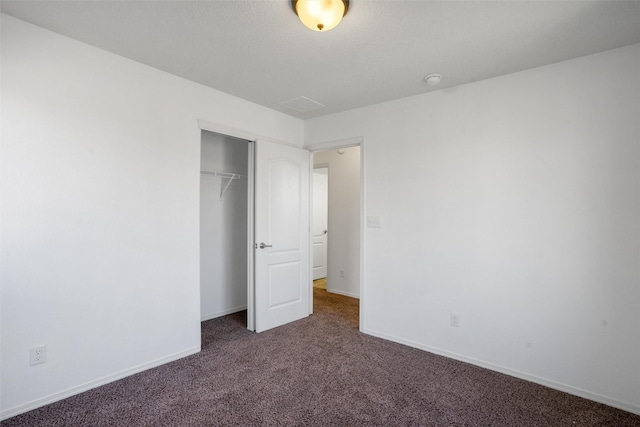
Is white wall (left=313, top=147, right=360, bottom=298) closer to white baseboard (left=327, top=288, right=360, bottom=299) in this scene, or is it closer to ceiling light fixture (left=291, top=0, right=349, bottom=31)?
white baseboard (left=327, top=288, right=360, bottom=299)

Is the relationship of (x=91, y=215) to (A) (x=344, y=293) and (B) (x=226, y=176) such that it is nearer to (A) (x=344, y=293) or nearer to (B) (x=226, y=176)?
(B) (x=226, y=176)

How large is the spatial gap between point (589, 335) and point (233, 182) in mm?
3784

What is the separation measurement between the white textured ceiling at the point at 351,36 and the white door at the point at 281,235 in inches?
41.1

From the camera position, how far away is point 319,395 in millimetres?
2287

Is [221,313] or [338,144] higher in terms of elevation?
[338,144]

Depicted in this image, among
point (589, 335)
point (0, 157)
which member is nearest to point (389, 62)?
point (589, 335)

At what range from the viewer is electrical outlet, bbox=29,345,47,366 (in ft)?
6.78

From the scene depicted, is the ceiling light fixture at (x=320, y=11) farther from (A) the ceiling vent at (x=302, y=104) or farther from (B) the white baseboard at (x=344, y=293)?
(B) the white baseboard at (x=344, y=293)

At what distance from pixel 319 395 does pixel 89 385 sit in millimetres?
1643

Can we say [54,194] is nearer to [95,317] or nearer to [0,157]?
[0,157]

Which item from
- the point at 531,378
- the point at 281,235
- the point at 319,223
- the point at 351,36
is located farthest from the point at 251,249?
the point at 319,223

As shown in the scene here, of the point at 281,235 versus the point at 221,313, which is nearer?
the point at 281,235

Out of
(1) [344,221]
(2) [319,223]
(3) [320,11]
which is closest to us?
(3) [320,11]

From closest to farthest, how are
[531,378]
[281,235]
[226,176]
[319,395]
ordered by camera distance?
1. [319,395]
2. [531,378]
3. [281,235]
4. [226,176]
